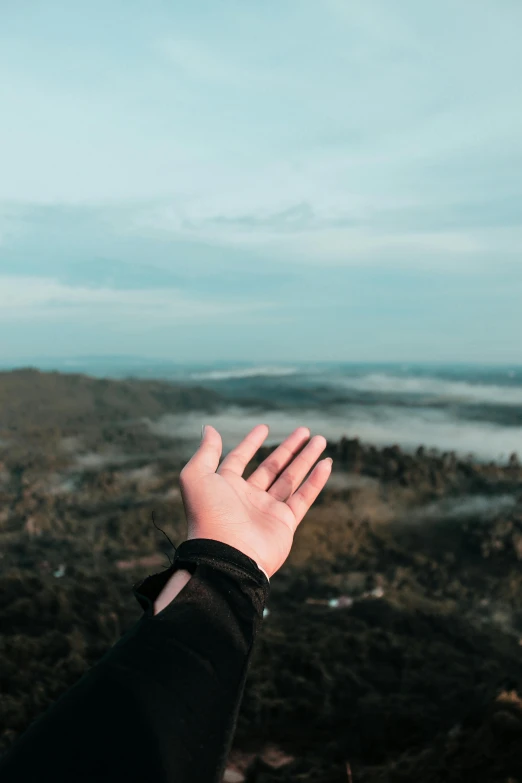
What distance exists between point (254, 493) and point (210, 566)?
55.9 inches

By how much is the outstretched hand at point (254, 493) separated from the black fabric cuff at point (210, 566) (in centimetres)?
28

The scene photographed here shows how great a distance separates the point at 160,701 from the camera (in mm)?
3750

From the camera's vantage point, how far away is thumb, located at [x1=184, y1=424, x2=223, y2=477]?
566cm

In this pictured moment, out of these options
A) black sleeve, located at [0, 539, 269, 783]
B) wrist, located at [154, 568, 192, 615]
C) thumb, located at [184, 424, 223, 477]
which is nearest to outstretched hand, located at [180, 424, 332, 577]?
thumb, located at [184, 424, 223, 477]

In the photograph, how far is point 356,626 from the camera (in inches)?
5089

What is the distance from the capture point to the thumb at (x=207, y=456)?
566 centimetres

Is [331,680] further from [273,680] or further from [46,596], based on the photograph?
[46,596]

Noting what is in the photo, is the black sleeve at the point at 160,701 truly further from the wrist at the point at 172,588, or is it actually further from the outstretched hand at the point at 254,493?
the outstretched hand at the point at 254,493

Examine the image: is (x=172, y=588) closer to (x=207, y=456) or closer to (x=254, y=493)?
(x=207, y=456)

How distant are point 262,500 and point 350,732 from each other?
278ft

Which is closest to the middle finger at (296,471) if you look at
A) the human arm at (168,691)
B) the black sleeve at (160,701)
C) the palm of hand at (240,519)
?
the palm of hand at (240,519)

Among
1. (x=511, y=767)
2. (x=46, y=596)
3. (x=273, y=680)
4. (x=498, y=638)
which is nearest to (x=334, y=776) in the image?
(x=511, y=767)

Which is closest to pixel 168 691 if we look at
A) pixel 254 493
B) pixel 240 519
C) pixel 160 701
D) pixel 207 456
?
pixel 160 701

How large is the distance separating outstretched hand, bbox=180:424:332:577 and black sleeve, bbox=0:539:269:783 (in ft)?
2.09
